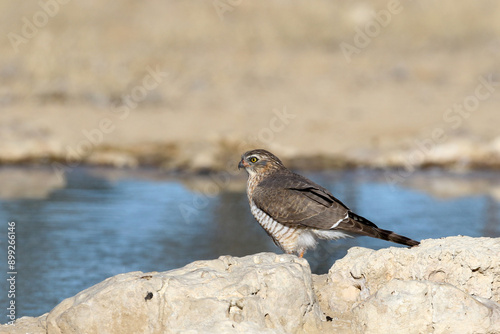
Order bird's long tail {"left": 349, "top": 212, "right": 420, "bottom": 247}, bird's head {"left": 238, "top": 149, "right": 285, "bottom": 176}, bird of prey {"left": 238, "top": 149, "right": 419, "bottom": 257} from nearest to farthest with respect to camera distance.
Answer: bird's long tail {"left": 349, "top": 212, "right": 420, "bottom": 247} → bird of prey {"left": 238, "top": 149, "right": 419, "bottom": 257} → bird's head {"left": 238, "top": 149, "right": 285, "bottom": 176}

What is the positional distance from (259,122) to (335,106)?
7.69ft

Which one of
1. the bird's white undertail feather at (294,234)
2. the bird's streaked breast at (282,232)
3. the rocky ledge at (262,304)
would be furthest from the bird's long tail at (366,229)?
the rocky ledge at (262,304)

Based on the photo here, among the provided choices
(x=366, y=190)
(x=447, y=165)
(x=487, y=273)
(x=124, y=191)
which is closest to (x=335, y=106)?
(x=447, y=165)

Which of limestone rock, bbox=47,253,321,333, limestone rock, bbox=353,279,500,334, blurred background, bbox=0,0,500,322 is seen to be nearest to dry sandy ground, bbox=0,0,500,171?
blurred background, bbox=0,0,500,322

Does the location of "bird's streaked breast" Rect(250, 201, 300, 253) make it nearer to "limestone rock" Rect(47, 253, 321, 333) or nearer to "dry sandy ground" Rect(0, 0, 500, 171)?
"limestone rock" Rect(47, 253, 321, 333)

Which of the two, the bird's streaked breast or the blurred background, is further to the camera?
the blurred background

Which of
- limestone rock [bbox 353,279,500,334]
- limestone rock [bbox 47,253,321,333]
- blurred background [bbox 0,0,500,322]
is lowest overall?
limestone rock [bbox 47,253,321,333]

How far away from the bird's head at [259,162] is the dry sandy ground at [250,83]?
26.9 ft

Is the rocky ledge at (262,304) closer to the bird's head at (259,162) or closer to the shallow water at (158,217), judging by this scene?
the bird's head at (259,162)

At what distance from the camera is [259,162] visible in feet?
23.5

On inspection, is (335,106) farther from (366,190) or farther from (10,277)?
(10,277)

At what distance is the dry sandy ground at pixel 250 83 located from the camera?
1638 centimetres

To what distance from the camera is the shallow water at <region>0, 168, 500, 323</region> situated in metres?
8.94

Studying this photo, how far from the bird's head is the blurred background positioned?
1.83m
